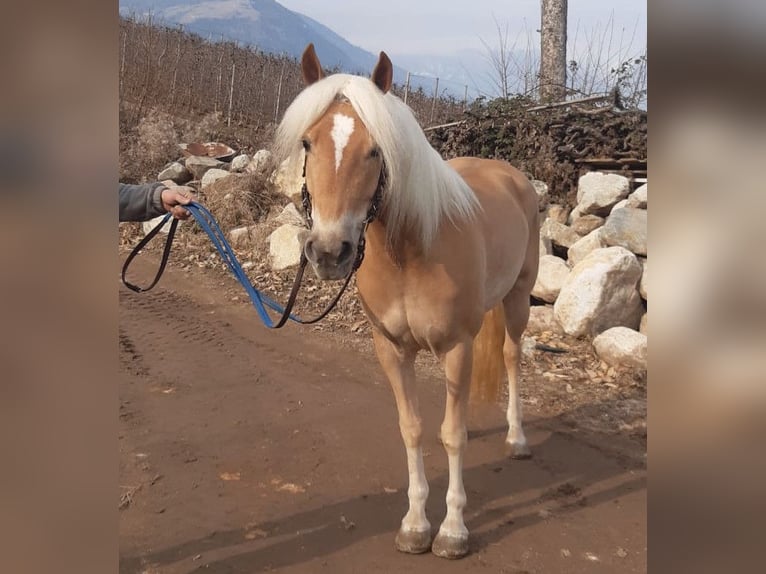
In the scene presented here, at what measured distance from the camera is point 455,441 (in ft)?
8.77

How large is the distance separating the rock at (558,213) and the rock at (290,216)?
314 centimetres

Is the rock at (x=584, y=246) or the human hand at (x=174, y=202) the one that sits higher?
the human hand at (x=174, y=202)

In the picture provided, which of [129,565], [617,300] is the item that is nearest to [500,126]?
[617,300]

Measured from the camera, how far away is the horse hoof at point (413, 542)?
103 inches

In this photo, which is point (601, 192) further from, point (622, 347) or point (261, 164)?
point (261, 164)

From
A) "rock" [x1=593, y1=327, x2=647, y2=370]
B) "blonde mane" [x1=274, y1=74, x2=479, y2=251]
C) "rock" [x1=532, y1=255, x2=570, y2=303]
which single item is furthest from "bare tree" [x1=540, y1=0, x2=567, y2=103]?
"blonde mane" [x1=274, y1=74, x2=479, y2=251]

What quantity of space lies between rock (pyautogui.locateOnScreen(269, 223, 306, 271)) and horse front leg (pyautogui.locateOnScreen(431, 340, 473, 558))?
444 cm

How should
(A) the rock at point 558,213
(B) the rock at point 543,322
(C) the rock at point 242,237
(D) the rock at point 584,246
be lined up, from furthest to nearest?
(C) the rock at point 242,237 → (A) the rock at point 558,213 → (D) the rock at point 584,246 → (B) the rock at point 543,322

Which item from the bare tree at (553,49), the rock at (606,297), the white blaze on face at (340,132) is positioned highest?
the bare tree at (553,49)

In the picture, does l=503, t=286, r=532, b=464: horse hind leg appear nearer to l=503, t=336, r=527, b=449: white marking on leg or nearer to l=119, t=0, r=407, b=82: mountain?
l=503, t=336, r=527, b=449: white marking on leg

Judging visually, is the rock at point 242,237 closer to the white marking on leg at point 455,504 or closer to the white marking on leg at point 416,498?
the white marking on leg at point 416,498

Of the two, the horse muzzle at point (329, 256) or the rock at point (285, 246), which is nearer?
the horse muzzle at point (329, 256)

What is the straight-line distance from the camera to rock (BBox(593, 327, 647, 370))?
4.52 meters

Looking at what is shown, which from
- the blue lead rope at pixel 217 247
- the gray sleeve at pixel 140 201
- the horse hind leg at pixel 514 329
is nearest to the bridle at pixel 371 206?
the blue lead rope at pixel 217 247
